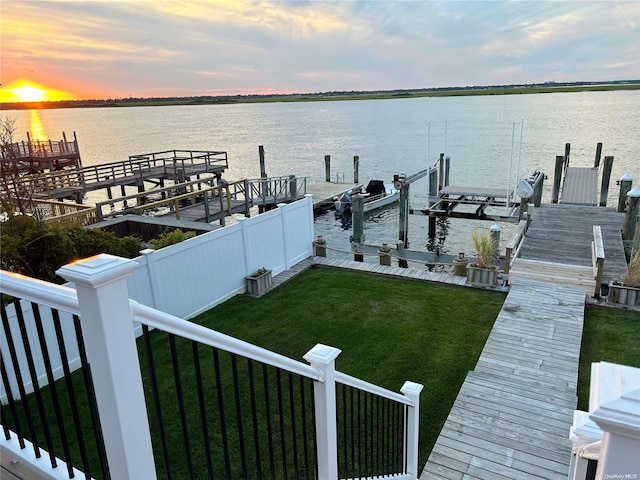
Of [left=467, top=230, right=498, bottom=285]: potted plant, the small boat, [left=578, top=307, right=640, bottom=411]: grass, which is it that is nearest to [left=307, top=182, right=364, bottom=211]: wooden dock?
the small boat

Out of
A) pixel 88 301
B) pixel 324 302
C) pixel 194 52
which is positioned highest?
pixel 194 52

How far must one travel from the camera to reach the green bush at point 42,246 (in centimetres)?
673

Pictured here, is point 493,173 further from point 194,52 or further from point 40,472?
point 40,472

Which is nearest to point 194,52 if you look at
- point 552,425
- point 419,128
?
point 552,425

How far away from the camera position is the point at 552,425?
5242 mm

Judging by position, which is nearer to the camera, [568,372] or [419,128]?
[568,372]

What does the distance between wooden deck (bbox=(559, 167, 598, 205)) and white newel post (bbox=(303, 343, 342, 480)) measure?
63.5 feet

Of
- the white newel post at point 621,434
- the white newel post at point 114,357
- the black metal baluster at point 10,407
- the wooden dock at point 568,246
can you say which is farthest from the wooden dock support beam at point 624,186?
the black metal baluster at point 10,407

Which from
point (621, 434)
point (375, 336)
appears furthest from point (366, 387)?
point (375, 336)

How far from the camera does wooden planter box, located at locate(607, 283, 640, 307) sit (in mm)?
8492

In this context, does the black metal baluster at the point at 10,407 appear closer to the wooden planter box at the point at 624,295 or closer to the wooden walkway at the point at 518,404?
the wooden walkway at the point at 518,404

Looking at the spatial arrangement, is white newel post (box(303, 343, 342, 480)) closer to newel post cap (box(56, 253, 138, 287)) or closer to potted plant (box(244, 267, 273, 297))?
newel post cap (box(56, 253, 138, 287))

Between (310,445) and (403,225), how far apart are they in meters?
15.6

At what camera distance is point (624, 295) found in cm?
859
